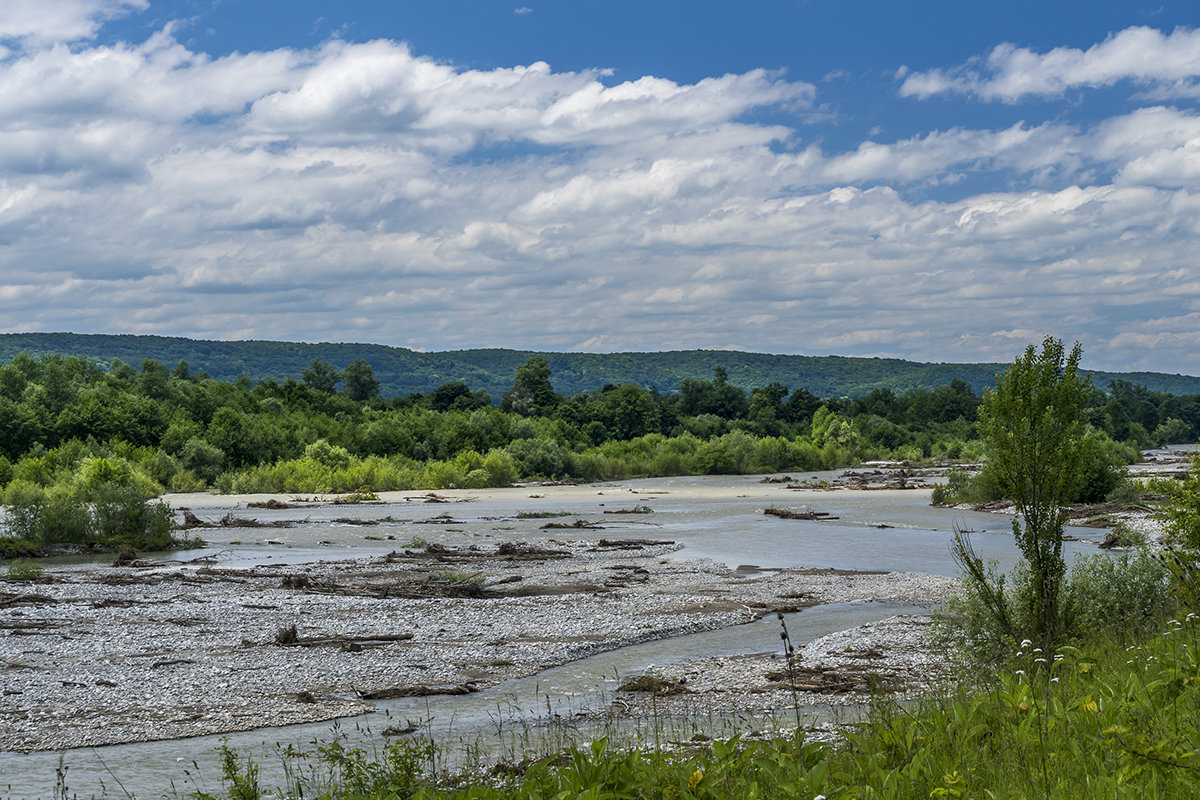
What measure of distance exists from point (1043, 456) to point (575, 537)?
29985mm

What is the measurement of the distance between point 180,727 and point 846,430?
11106 cm

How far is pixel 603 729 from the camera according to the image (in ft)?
39.1

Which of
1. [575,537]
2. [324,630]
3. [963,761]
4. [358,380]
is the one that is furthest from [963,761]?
[358,380]

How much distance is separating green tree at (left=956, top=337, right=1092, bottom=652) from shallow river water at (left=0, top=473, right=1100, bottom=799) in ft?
10.9

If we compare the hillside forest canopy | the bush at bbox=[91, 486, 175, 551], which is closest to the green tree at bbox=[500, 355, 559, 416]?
the hillside forest canopy

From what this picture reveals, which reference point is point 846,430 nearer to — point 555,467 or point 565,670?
point 555,467

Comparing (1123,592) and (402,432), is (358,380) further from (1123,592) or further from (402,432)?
(1123,592)

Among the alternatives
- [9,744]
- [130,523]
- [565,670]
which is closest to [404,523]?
[130,523]

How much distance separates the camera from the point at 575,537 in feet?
132

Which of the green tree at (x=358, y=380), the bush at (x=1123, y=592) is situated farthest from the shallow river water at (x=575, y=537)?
the green tree at (x=358, y=380)

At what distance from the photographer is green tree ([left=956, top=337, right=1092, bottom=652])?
1142 cm

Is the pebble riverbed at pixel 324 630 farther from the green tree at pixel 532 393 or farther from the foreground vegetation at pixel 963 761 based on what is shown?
the green tree at pixel 532 393

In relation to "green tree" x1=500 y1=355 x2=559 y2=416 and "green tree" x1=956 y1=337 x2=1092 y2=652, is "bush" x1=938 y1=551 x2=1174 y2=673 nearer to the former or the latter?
"green tree" x1=956 y1=337 x2=1092 y2=652

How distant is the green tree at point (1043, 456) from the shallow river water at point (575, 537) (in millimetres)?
3324
